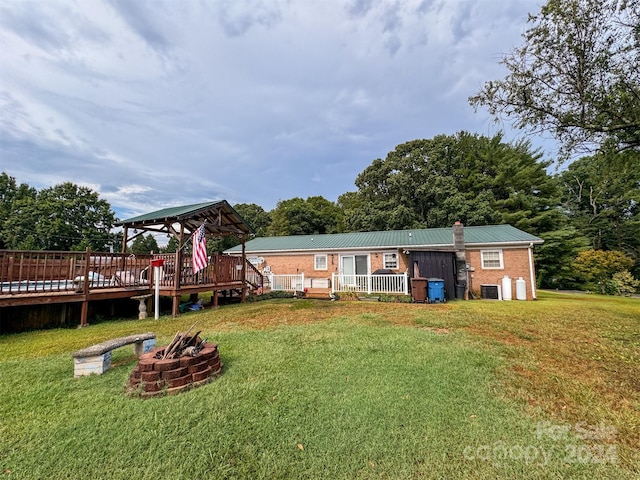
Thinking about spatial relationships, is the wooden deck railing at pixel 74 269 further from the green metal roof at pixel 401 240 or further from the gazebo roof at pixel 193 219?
the green metal roof at pixel 401 240

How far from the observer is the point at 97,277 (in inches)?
356

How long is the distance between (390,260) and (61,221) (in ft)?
128

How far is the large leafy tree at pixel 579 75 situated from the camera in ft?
16.7

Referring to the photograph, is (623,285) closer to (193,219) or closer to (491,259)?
(491,259)

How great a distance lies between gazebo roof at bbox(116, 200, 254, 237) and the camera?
9773 millimetres

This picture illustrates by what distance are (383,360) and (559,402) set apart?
7.28 feet

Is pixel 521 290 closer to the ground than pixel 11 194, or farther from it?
closer to the ground

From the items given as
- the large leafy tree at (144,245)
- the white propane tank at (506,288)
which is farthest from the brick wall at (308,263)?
the large leafy tree at (144,245)

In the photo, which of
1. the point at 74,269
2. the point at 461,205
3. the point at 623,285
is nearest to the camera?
the point at 74,269

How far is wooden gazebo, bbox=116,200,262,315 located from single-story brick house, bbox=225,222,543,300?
4.13m

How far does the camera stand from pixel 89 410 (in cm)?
302

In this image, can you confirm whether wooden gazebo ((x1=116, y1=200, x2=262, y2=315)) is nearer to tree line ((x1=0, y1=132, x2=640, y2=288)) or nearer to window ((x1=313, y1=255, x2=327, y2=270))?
window ((x1=313, y1=255, x2=327, y2=270))

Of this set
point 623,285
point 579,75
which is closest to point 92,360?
point 579,75

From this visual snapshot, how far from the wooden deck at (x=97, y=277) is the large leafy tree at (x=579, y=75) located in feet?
33.8
